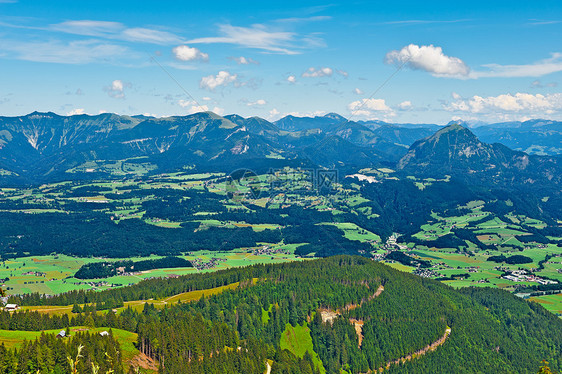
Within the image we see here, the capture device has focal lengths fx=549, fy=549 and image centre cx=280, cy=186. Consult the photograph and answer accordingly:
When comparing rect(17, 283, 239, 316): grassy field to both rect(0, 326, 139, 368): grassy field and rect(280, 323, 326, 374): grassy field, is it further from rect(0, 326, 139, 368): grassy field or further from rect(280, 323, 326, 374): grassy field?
rect(280, 323, 326, 374): grassy field

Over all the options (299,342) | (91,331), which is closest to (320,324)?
(299,342)

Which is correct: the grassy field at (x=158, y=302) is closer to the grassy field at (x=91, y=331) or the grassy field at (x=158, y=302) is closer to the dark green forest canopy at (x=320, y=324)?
the dark green forest canopy at (x=320, y=324)

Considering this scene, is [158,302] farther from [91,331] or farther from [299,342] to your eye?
[91,331]

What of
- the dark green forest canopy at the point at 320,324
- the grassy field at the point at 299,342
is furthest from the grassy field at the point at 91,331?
the grassy field at the point at 299,342

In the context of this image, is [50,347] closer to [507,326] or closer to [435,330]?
[435,330]

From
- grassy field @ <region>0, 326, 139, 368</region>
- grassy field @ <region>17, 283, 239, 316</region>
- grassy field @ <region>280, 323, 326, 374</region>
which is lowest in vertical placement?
grassy field @ <region>280, 323, 326, 374</region>

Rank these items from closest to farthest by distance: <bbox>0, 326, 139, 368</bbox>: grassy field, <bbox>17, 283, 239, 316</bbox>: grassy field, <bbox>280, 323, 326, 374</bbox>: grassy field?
<bbox>0, 326, 139, 368</bbox>: grassy field < <bbox>17, 283, 239, 316</bbox>: grassy field < <bbox>280, 323, 326, 374</bbox>: grassy field

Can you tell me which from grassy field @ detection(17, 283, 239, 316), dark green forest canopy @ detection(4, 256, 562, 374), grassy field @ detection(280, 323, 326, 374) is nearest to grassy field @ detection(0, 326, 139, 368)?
dark green forest canopy @ detection(4, 256, 562, 374)
